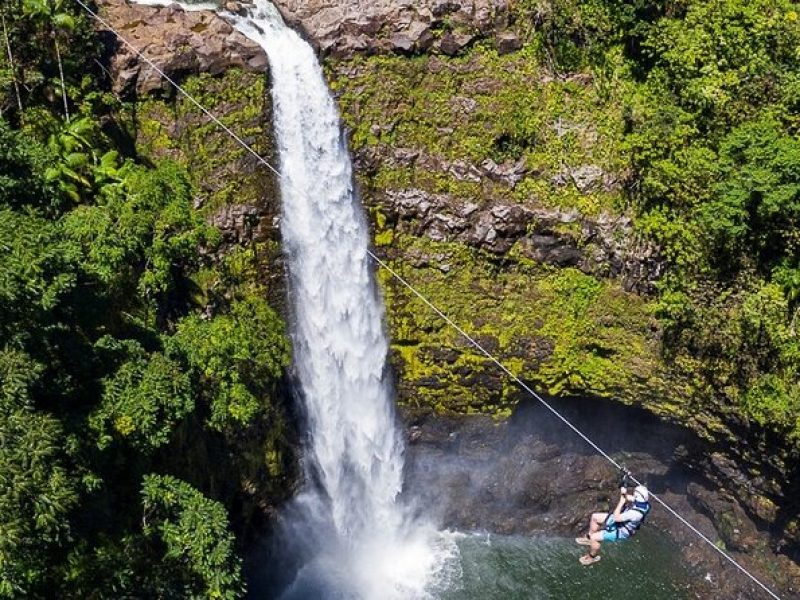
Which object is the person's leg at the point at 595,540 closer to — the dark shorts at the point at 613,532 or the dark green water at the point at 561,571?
the dark shorts at the point at 613,532

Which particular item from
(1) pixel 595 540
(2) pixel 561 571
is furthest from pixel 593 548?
(2) pixel 561 571

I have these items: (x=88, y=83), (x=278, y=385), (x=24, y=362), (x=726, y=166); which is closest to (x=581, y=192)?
(x=726, y=166)

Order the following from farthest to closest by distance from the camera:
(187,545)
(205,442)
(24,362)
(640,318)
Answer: (640,318), (205,442), (187,545), (24,362)

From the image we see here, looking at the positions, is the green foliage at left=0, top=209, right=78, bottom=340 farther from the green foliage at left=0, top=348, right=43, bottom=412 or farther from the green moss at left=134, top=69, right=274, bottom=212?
the green moss at left=134, top=69, right=274, bottom=212

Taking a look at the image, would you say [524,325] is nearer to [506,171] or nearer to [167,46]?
[506,171]

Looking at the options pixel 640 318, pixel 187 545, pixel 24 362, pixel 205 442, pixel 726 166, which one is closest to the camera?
pixel 24 362

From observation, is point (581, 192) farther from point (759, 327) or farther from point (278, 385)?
point (278, 385)

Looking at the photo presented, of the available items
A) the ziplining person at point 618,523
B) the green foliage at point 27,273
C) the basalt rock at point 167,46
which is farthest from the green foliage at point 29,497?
the ziplining person at point 618,523
